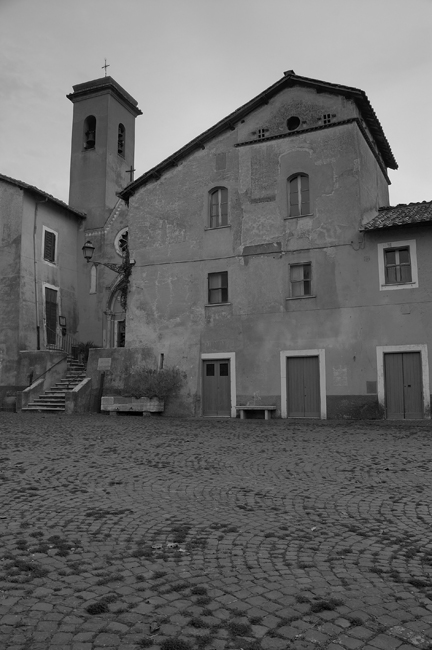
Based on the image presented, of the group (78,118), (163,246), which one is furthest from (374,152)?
(78,118)

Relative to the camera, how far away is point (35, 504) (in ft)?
20.0

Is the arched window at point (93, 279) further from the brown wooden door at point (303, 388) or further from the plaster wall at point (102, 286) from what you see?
the brown wooden door at point (303, 388)

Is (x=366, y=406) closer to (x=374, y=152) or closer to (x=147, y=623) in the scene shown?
(x=374, y=152)

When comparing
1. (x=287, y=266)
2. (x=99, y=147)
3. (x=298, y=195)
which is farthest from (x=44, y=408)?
(x=99, y=147)

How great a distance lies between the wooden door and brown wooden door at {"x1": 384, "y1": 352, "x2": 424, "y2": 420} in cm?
1597

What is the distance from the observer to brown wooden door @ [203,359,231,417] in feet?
66.4

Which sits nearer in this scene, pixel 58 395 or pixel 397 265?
pixel 397 265

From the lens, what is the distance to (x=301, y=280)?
19.7 m

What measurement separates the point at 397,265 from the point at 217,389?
7665 mm

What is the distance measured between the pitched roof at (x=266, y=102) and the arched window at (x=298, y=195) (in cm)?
316

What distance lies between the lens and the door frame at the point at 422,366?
57.1ft

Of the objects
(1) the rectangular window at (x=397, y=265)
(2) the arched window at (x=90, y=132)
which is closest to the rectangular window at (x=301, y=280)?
(1) the rectangular window at (x=397, y=265)

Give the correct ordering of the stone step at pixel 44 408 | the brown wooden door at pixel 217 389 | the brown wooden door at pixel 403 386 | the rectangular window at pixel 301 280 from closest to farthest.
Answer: the brown wooden door at pixel 403 386
the rectangular window at pixel 301 280
the brown wooden door at pixel 217 389
the stone step at pixel 44 408

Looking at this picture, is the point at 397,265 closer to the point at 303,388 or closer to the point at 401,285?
the point at 401,285
